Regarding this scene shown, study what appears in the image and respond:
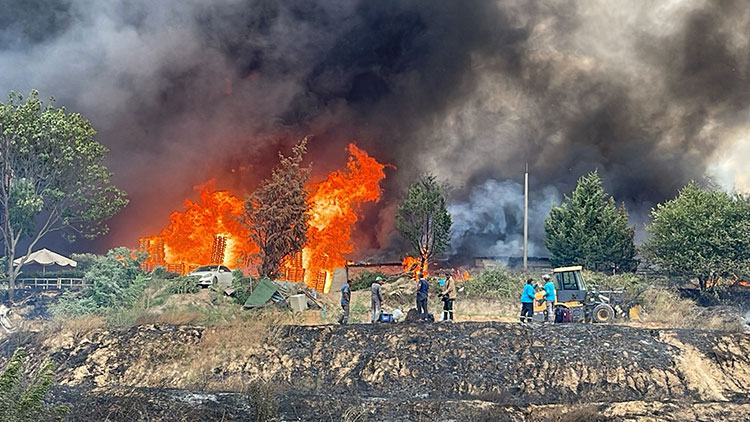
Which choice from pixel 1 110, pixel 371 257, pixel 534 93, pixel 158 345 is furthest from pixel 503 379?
pixel 534 93

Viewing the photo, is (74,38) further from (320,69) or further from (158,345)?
(158,345)

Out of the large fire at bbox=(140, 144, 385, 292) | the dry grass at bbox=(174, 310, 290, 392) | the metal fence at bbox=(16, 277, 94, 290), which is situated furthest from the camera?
A: the large fire at bbox=(140, 144, 385, 292)

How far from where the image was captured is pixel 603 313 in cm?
2634

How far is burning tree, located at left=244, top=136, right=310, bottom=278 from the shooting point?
3716 cm

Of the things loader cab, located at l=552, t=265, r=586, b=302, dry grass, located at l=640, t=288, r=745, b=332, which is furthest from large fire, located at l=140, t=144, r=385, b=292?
dry grass, located at l=640, t=288, r=745, b=332

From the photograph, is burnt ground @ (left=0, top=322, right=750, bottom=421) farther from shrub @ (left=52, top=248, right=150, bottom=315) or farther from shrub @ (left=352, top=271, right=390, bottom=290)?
shrub @ (left=352, top=271, right=390, bottom=290)

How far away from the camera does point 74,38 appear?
53.0 meters

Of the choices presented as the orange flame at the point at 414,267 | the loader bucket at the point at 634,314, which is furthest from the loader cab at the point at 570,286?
the orange flame at the point at 414,267

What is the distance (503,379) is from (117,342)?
13208 millimetres

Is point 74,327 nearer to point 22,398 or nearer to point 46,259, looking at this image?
point 22,398

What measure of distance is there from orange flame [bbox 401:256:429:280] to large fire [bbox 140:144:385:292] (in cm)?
439

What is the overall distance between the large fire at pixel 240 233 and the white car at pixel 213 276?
7.49 m

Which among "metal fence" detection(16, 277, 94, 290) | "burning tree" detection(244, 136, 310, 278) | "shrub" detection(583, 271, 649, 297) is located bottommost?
"metal fence" detection(16, 277, 94, 290)

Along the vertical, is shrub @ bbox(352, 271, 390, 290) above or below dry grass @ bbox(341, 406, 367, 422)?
above
